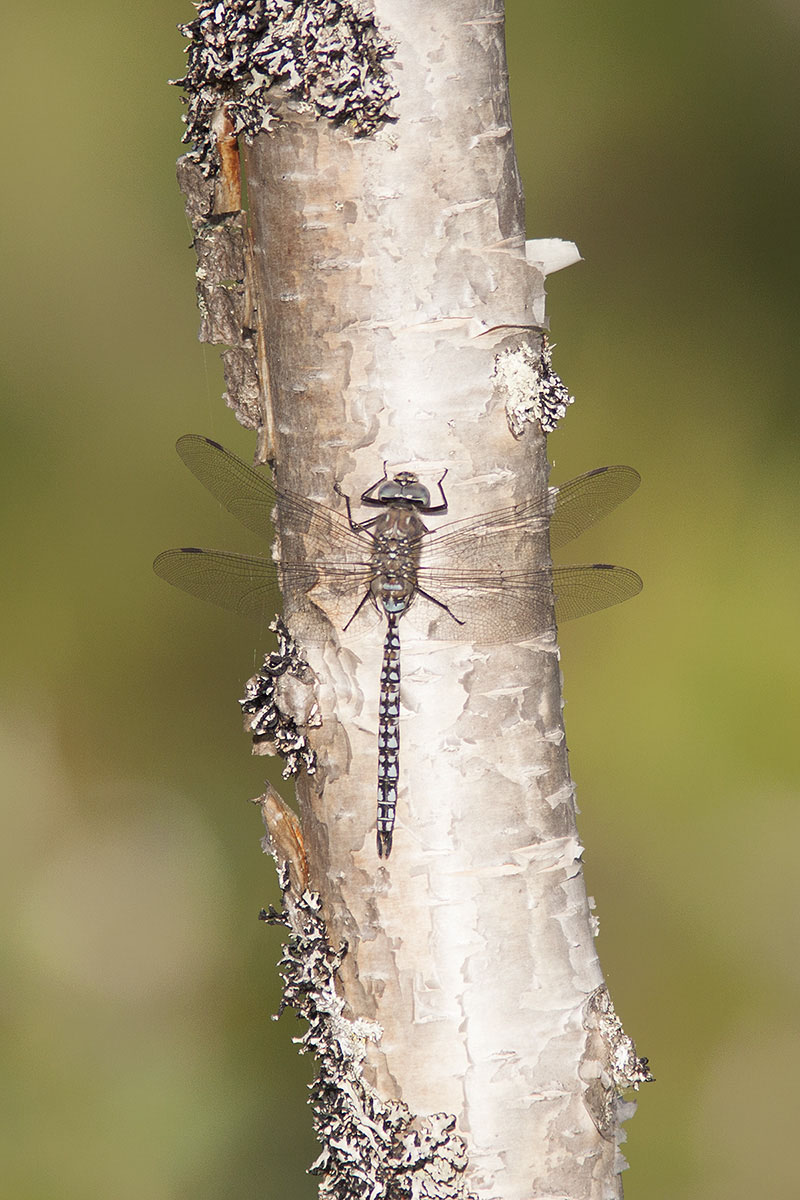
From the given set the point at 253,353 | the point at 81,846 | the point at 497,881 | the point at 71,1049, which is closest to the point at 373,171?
the point at 253,353

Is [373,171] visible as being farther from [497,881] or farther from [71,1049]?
[71,1049]

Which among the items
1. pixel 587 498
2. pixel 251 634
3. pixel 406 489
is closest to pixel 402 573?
pixel 406 489

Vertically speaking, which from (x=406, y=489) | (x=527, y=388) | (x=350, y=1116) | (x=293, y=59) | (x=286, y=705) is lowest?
(x=350, y=1116)

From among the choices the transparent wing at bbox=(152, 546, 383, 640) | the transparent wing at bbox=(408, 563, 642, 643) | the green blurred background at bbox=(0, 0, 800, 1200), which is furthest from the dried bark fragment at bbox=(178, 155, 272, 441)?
the green blurred background at bbox=(0, 0, 800, 1200)

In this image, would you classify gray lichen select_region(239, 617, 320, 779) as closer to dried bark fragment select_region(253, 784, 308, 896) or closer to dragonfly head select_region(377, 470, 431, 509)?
dried bark fragment select_region(253, 784, 308, 896)

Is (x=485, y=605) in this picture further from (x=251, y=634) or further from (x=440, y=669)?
(x=251, y=634)

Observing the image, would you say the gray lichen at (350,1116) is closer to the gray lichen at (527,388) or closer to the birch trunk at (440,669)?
the birch trunk at (440,669)

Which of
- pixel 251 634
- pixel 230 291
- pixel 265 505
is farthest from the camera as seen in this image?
pixel 251 634
